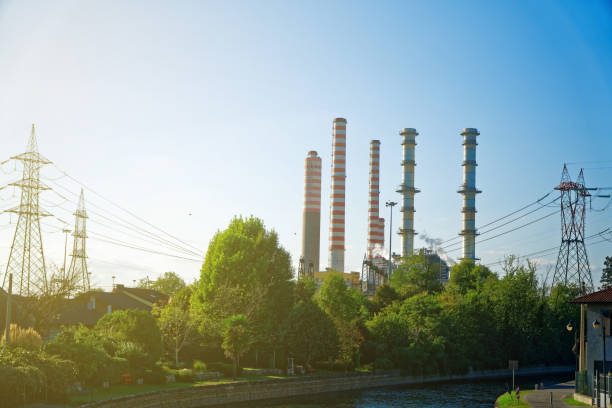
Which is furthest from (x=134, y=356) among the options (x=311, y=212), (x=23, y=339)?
(x=311, y=212)

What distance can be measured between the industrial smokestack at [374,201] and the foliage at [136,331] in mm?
87790

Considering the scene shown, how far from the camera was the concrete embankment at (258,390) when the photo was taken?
39.5m

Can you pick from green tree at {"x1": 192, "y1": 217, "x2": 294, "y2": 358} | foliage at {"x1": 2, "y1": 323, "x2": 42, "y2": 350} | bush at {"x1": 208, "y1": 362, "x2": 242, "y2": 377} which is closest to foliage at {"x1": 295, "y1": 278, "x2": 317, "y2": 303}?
green tree at {"x1": 192, "y1": 217, "x2": 294, "y2": 358}

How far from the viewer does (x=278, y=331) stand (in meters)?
60.1

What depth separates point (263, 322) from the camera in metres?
61.8

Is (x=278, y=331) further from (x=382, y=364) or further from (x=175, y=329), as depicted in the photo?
(x=382, y=364)

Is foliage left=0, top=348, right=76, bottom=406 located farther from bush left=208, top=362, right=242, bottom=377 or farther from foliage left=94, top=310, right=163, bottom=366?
bush left=208, top=362, right=242, bottom=377

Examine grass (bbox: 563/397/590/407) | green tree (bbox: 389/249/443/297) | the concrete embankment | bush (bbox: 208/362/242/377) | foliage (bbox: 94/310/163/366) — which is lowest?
the concrete embankment

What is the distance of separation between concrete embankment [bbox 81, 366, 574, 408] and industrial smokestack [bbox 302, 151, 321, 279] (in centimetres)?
5346

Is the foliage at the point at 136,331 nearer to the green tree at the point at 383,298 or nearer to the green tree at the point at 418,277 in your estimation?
the green tree at the point at 383,298

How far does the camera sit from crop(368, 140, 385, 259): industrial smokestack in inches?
5202

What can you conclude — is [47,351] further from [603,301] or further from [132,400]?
[603,301]

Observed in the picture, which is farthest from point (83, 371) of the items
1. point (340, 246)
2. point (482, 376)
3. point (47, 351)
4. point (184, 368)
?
point (340, 246)

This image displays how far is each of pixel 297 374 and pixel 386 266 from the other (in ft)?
237
